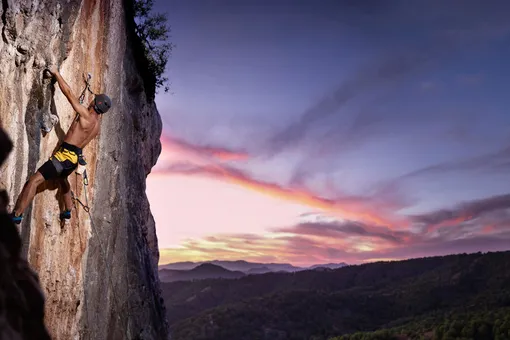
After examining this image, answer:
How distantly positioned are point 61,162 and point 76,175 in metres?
1.66

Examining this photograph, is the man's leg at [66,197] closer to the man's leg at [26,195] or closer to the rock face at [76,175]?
the rock face at [76,175]

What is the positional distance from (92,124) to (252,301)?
79.0 metres

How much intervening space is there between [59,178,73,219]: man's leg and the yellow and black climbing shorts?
393 millimetres

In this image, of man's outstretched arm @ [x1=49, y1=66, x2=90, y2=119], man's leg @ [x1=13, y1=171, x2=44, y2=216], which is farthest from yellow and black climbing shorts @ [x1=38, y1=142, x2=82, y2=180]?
man's outstretched arm @ [x1=49, y1=66, x2=90, y2=119]

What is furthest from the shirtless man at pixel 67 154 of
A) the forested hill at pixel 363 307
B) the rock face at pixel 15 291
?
the forested hill at pixel 363 307

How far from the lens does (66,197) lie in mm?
8469

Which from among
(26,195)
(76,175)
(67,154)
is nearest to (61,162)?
(67,154)

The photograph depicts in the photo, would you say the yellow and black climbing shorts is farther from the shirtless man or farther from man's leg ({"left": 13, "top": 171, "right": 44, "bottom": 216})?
man's leg ({"left": 13, "top": 171, "right": 44, "bottom": 216})

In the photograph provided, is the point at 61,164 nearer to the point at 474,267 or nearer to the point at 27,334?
the point at 27,334

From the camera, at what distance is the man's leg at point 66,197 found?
8.38 meters

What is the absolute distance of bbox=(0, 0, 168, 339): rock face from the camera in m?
7.46

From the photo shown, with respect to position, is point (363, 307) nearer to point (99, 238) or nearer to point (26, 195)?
point (99, 238)

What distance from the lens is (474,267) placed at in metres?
86.9

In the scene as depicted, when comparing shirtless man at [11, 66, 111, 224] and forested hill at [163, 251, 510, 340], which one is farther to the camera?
forested hill at [163, 251, 510, 340]
